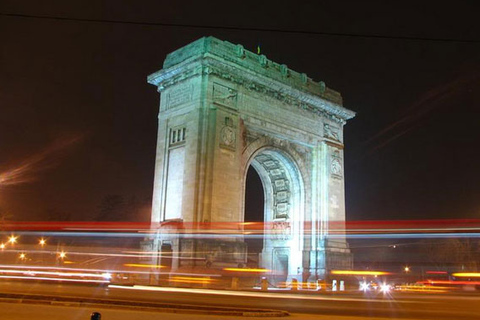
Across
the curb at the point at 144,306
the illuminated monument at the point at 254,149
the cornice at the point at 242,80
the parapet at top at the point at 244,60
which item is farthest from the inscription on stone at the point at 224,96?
the curb at the point at 144,306

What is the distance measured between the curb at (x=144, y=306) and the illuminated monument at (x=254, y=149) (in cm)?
1551

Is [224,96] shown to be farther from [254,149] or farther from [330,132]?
[330,132]

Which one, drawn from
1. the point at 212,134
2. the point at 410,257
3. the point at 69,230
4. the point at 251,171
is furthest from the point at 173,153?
the point at 410,257

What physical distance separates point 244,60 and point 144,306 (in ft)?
75.3

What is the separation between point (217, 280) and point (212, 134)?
8.57m

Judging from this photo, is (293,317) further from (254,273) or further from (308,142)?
(308,142)

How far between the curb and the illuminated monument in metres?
15.5

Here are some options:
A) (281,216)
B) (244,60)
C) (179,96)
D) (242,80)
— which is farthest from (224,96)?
(281,216)

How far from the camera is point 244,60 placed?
3152cm

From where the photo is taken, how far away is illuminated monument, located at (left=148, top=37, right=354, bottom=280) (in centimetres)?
2903

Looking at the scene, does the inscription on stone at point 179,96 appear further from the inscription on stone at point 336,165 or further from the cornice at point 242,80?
the inscription on stone at point 336,165

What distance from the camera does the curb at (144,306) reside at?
33.8 feet

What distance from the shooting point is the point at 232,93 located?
1208 inches

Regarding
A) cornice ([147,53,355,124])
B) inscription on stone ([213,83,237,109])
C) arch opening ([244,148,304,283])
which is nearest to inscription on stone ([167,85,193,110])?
cornice ([147,53,355,124])
